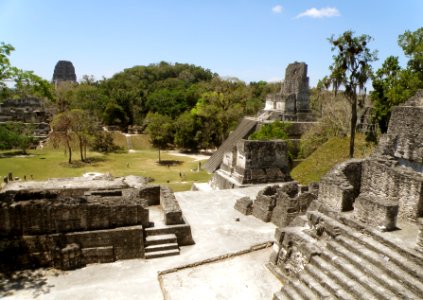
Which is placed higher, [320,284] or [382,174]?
[382,174]

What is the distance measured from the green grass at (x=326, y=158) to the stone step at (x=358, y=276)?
1098cm

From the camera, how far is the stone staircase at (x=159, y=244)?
10.7 metres

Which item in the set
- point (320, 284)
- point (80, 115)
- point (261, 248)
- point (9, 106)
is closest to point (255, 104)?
point (80, 115)

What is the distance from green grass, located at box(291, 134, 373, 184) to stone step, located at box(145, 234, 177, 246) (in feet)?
33.3

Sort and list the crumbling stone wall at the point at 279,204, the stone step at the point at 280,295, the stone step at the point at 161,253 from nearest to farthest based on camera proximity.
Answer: the stone step at the point at 280,295 → the stone step at the point at 161,253 → the crumbling stone wall at the point at 279,204

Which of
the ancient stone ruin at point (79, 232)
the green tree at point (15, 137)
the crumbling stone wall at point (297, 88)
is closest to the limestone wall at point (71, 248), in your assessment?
the ancient stone ruin at point (79, 232)

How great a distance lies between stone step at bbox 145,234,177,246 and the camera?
10896 millimetres

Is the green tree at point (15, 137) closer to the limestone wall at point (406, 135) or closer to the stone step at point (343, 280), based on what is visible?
the stone step at point (343, 280)

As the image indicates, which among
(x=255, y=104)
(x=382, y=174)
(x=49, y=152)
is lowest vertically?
(x=49, y=152)

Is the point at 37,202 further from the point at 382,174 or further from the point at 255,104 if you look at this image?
the point at 255,104

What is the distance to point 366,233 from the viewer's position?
27.0 ft

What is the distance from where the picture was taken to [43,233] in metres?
10.3

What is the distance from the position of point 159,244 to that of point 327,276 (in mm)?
5367

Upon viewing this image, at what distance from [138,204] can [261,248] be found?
4275 millimetres
